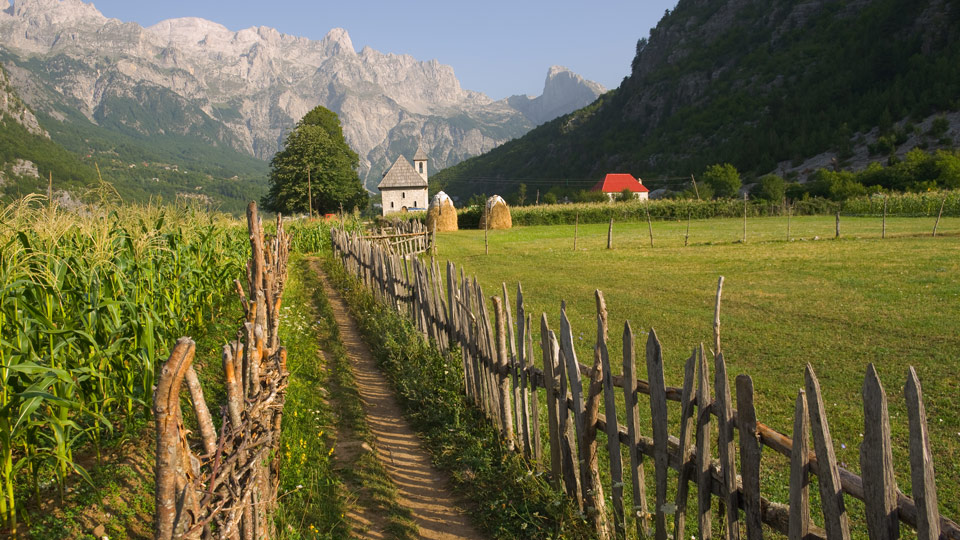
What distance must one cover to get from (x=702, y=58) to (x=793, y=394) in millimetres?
115544

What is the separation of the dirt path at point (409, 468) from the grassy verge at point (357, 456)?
3.1 inches

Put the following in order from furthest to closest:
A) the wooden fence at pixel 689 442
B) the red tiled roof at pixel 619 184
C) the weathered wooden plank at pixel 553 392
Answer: the red tiled roof at pixel 619 184
the weathered wooden plank at pixel 553 392
the wooden fence at pixel 689 442

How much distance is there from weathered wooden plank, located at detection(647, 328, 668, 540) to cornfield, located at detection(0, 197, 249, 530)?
3.19 metres

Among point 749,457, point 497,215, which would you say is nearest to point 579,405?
point 749,457

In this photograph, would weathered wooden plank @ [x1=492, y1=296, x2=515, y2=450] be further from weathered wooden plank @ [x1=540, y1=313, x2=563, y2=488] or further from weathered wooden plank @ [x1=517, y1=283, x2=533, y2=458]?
weathered wooden plank @ [x1=540, y1=313, x2=563, y2=488]

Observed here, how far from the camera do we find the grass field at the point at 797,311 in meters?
5.36

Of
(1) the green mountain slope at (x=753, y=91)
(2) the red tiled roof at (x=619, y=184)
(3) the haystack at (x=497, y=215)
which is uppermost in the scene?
(1) the green mountain slope at (x=753, y=91)

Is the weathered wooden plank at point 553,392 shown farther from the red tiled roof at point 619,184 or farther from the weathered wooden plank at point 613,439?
the red tiled roof at point 619,184

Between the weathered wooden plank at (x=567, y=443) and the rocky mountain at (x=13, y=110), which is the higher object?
the rocky mountain at (x=13, y=110)

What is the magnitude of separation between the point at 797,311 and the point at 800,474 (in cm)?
851

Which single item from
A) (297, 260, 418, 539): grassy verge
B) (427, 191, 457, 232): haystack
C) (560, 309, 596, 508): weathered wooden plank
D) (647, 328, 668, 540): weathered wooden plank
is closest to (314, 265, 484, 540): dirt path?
(297, 260, 418, 539): grassy verge

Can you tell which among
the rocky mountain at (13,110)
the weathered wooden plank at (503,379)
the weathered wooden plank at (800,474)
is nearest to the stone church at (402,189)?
→ the weathered wooden plank at (503,379)

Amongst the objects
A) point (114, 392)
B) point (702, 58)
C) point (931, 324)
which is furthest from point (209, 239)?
point (702, 58)

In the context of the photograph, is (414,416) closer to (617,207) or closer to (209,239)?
(209,239)
